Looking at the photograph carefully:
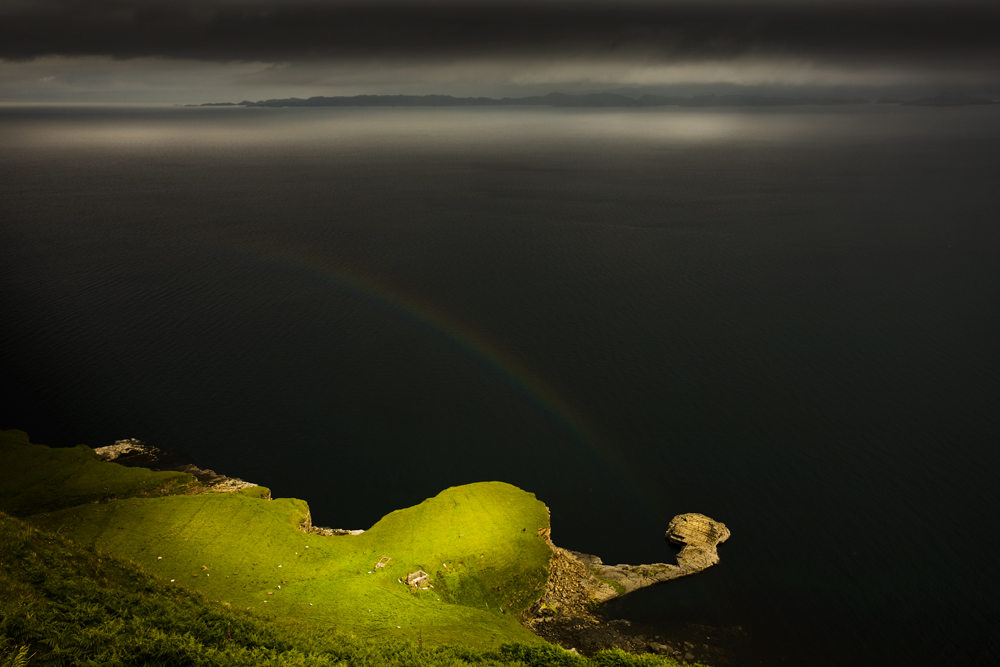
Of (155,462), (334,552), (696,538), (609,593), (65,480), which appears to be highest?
(65,480)

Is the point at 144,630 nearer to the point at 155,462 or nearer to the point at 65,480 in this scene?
the point at 65,480

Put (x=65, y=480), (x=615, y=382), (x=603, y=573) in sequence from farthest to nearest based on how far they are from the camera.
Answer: (x=615, y=382), (x=65, y=480), (x=603, y=573)

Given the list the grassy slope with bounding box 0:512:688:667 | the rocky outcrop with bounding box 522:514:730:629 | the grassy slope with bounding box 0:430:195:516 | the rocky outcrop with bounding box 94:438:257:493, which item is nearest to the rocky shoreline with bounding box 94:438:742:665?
the rocky outcrop with bounding box 522:514:730:629

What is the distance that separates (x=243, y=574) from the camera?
1369 inches

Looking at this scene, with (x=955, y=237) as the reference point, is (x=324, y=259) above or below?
below

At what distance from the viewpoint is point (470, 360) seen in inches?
2822

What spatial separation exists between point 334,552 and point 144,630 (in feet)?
40.2

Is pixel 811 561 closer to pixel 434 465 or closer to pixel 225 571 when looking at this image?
pixel 434 465

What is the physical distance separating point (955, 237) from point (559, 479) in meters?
108

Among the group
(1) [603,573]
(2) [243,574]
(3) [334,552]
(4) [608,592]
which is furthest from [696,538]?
(2) [243,574]

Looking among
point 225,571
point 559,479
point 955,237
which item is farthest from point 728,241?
point 225,571

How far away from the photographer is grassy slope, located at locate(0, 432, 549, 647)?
32844 millimetres

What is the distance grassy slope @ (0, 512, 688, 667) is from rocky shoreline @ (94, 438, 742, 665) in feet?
12.8

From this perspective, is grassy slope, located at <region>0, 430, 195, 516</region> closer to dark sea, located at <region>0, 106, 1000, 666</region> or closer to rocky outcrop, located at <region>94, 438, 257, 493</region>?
rocky outcrop, located at <region>94, 438, 257, 493</region>
